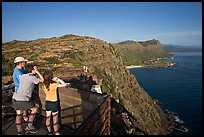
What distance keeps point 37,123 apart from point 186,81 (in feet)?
307

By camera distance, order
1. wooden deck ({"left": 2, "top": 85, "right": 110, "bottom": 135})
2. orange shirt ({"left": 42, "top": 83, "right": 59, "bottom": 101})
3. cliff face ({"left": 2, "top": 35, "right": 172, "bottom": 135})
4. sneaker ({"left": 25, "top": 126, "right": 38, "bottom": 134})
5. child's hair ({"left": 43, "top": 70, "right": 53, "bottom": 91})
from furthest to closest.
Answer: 1. cliff face ({"left": 2, "top": 35, "right": 172, "bottom": 135})
2. sneaker ({"left": 25, "top": 126, "right": 38, "bottom": 134})
3. wooden deck ({"left": 2, "top": 85, "right": 110, "bottom": 135})
4. orange shirt ({"left": 42, "top": 83, "right": 59, "bottom": 101})
5. child's hair ({"left": 43, "top": 70, "right": 53, "bottom": 91})

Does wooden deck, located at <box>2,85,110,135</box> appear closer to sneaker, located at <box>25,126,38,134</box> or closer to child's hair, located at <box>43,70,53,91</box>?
sneaker, located at <box>25,126,38,134</box>

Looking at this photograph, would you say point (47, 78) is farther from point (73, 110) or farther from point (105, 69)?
point (105, 69)

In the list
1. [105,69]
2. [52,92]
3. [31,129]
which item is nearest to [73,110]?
[31,129]

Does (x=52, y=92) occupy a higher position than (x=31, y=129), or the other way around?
(x=52, y=92)

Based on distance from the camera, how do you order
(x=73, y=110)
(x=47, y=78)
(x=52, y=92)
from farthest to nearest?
(x=73, y=110) → (x=52, y=92) → (x=47, y=78)

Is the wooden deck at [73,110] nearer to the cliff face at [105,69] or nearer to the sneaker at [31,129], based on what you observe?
the sneaker at [31,129]

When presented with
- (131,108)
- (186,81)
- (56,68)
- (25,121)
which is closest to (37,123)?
(25,121)

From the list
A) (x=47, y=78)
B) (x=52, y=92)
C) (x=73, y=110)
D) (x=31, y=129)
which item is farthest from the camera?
(x=73, y=110)

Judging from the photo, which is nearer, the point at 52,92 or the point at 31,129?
the point at 52,92

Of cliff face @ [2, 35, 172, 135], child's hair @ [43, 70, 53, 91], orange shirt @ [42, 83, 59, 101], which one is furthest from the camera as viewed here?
cliff face @ [2, 35, 172, 135]

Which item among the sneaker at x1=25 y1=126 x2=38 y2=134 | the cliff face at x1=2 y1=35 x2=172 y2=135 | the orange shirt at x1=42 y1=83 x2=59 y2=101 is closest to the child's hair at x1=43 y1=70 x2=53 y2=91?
the orange shirt at x1=42 y1=83 x2=59 y2=101

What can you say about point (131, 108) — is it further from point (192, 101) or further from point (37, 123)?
point (192, 101)

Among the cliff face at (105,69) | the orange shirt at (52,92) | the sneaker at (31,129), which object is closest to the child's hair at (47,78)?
the orange shirt at (52,92)
